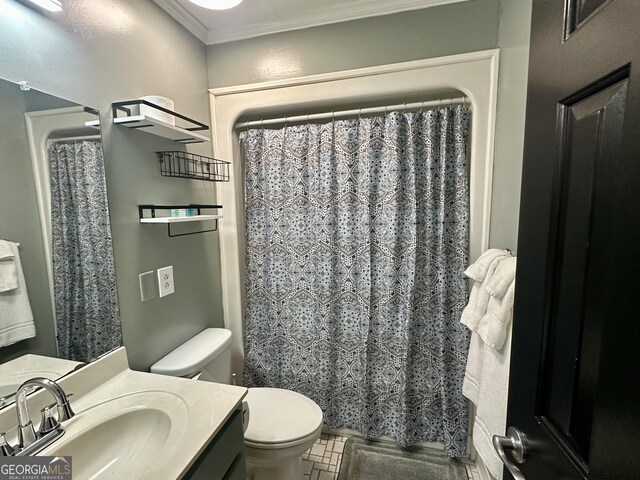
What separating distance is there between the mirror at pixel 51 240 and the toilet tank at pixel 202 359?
0.28 m

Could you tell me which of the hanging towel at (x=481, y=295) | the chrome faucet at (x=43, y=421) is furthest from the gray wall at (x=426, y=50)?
the chrome faucet at (x=43, y=421)

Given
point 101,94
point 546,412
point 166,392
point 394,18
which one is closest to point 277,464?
point 166,392

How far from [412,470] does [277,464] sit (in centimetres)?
83

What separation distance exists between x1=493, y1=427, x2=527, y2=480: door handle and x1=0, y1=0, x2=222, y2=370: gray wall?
4.46ft

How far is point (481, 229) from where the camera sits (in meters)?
1.56

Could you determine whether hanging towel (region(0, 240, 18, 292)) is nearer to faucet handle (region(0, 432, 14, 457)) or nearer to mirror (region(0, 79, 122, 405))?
mirror (region(0, 79, 122, 405))

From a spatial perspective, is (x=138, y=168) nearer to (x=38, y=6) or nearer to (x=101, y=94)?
(x=101, y=94)

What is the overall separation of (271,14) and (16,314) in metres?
1.71

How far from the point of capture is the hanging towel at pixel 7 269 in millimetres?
830

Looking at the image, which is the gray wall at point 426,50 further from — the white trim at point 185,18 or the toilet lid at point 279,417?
A: the toilet lid at point 279,417

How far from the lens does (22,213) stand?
0.87 metres

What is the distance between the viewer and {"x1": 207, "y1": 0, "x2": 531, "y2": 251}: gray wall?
126cm

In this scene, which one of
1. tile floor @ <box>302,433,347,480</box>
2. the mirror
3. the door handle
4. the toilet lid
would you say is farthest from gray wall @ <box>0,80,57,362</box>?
tile floor @ <box>302,433,347,480</box>

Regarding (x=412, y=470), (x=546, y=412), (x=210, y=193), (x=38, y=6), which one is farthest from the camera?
(x=210, y=193)
